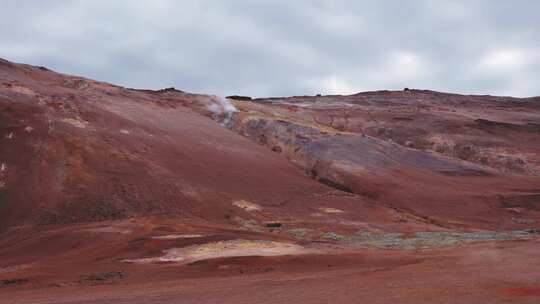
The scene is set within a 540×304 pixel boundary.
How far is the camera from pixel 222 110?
4516 centimetres

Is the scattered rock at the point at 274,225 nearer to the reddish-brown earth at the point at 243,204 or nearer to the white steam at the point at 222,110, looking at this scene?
the reddish-brown earth at the point at 243,204

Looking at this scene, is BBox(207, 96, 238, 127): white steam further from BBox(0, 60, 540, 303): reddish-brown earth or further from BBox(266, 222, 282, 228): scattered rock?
BBox(266, 222, 282, 228): scattered rock

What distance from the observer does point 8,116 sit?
2942cm

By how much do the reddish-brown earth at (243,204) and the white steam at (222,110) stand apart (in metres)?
0.21

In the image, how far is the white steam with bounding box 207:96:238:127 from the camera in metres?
43.6

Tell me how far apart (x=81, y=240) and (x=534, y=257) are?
45.3 ft

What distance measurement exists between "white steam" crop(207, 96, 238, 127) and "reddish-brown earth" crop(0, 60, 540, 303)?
208mm

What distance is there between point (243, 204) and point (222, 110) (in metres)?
18.0

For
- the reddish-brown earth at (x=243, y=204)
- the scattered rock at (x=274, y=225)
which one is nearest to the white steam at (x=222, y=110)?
the reddish-brown earth at (x=243, y=204)

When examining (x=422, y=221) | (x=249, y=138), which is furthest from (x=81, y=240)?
(x=249, y=138)

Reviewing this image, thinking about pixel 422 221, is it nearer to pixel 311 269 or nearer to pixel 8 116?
pixel 311 269

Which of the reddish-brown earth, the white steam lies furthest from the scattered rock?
the white steam

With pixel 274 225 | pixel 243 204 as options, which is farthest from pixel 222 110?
pixel 274 225

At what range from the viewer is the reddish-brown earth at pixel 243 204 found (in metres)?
12.3
